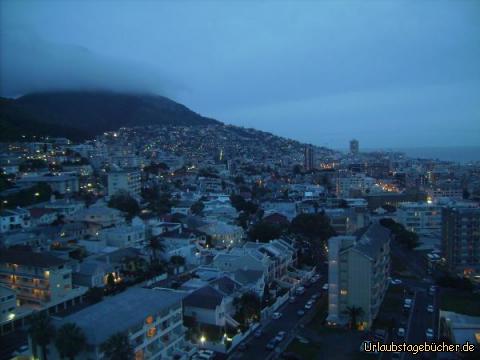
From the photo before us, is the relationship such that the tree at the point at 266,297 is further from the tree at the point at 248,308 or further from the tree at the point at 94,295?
the tree at the point at 94,295

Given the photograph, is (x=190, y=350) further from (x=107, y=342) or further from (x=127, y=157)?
(x=127, y=157)

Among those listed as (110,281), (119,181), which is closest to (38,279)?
(110,281)

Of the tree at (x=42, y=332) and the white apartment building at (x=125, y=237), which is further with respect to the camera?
the white apartment building at (x=125, y=237)

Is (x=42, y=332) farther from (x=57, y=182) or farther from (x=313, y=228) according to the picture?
(x=57, y=182)

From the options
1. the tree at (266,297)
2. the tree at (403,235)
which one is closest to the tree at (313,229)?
the tree at (403,235)

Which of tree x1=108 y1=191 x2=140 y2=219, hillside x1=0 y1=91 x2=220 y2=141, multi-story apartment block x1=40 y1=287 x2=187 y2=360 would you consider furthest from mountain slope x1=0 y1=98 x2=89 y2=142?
multi-story apartment block x1=40 y1=287 x2=187 y2=360

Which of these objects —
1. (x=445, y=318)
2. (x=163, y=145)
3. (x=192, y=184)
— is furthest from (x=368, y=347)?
(x=163, y=145)
